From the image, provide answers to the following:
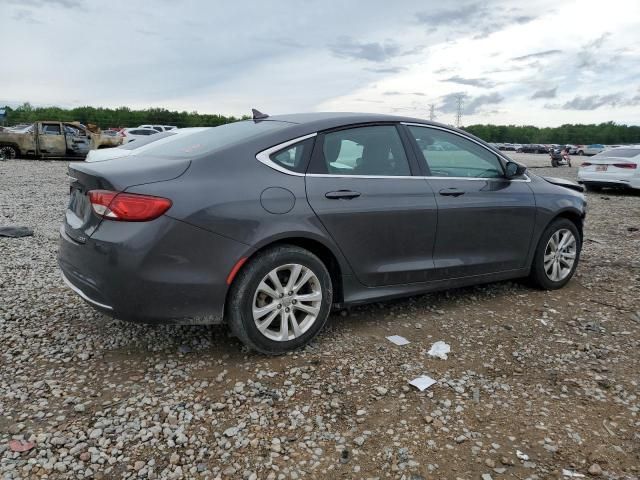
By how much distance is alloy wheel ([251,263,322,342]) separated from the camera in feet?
11.0

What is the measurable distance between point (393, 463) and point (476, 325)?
1.95m

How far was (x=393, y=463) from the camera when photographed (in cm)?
248

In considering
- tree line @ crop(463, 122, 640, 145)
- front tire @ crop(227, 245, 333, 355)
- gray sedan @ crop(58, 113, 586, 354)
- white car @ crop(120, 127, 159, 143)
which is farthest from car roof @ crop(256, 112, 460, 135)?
tree line @ crop(463, 122, 640, 145)

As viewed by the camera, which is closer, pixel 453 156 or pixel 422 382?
pixel 422 382

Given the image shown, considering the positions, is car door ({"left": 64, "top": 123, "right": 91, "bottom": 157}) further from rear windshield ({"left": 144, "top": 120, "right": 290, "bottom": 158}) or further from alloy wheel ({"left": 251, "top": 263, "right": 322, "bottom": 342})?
alloy wheel ({"left": 251, "top": 263, "right": 322, "bottom": 342})

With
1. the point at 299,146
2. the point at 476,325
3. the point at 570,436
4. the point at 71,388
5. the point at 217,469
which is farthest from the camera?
the point at 476,325

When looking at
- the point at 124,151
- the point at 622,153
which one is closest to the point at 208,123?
the point at 622,153

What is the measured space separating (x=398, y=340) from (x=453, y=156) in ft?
5.42

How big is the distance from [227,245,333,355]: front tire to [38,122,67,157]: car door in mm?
19853

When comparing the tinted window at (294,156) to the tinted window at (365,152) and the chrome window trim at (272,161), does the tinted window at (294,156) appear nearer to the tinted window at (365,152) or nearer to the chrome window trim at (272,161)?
the chrome window trim at (272,161)

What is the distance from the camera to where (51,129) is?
20.4m

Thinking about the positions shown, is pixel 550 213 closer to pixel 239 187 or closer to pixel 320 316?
pixel 320 316

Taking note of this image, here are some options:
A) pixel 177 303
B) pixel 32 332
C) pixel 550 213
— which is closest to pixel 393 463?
pixel 177 303

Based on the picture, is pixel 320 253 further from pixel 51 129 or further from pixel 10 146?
pixel 10 146
